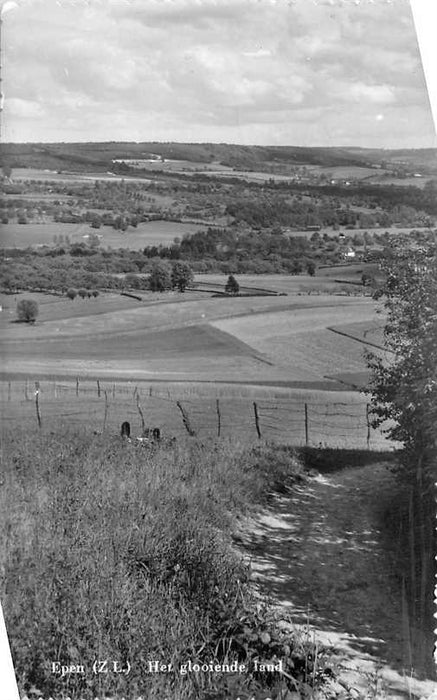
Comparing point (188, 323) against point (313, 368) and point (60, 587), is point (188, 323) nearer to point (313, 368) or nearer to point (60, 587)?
point (313, 368)

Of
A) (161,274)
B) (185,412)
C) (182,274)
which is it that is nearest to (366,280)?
(182,274)

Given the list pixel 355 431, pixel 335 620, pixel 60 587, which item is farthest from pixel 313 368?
pixel 60 587

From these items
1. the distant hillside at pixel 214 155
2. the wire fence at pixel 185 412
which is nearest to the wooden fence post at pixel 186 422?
the wire fence at pixel 185 412

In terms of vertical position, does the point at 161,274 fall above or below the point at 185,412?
above

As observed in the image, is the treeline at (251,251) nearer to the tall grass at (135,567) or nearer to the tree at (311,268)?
the tree at (311,268)

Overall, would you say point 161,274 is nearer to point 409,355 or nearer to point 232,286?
point 232,286

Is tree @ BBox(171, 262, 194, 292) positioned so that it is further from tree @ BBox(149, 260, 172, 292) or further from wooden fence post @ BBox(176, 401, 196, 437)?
wooden fence post @ BBox(176, 401, 196, 437)
